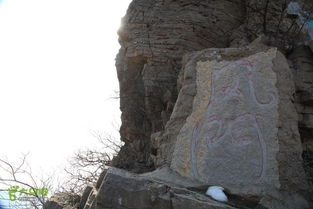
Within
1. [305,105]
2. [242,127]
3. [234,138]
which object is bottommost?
[234,138]

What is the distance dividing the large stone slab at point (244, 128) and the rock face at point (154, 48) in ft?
6.63

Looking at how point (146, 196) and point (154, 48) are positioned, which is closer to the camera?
point (146, 196)

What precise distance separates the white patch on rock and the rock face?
2.82m

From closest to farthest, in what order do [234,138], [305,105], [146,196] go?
[146,196]
[234,138]
[305,105]

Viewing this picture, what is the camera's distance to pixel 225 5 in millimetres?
6863

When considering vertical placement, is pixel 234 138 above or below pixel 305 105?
below

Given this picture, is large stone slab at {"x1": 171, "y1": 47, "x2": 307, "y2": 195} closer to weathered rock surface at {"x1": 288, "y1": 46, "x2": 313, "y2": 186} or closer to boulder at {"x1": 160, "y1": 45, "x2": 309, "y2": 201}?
boulder at {"x1": 160, "y1": 45, "x2": 309, "y2": 201}

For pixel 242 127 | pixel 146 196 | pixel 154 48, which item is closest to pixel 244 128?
pixel 242 127

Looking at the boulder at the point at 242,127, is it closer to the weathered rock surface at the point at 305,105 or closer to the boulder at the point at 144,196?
the boulder at the point at 144,196

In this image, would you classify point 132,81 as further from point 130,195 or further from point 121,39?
point 130,195

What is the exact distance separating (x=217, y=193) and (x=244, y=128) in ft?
2.97

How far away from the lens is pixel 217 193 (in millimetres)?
2939

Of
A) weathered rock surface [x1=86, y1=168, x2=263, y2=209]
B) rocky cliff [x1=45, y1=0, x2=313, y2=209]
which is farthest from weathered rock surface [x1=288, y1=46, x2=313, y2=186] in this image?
weathered rock surface [x1=86, y1=168, x2=263, y2=209]

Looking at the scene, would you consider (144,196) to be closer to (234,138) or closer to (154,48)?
(234,138)
